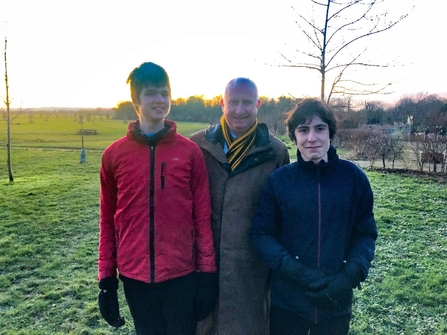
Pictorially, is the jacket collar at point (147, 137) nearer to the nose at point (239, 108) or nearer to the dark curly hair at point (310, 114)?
the nose at point (239, 108)

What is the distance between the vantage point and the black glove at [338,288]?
173 cm

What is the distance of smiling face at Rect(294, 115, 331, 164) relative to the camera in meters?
1.87

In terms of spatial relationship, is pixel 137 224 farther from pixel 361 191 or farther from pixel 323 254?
pixel 361 191

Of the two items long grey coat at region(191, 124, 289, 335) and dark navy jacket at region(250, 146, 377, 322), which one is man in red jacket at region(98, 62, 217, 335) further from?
dark navy jacket at region(250, 146, 377, 322)

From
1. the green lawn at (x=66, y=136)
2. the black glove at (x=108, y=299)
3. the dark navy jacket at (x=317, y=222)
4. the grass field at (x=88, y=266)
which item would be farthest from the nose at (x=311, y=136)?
the green lawn at (x=66, y=136)

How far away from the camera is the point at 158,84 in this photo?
1.93 meters

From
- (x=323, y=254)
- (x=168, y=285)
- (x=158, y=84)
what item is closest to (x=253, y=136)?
(x=158, y=84)

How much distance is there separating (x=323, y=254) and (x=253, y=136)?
2.68 feet

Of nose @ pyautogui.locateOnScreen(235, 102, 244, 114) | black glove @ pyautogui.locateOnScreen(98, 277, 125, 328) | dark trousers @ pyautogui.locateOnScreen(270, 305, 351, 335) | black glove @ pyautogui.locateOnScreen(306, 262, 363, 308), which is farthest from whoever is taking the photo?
nose @ pyautogui.locateOnScreen(235, 102, 244, 114)

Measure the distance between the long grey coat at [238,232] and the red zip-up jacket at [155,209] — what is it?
14cm

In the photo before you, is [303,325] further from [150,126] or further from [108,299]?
[150,126]

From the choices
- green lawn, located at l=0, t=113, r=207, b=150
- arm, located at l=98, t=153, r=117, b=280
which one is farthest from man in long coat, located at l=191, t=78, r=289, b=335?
green lawn, located at l=0, t=113, r=207, b=150

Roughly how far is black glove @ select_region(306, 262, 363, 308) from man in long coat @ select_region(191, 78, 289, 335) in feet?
1.57

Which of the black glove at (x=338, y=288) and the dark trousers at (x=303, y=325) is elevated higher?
the black glove at (x=338, y=288)
